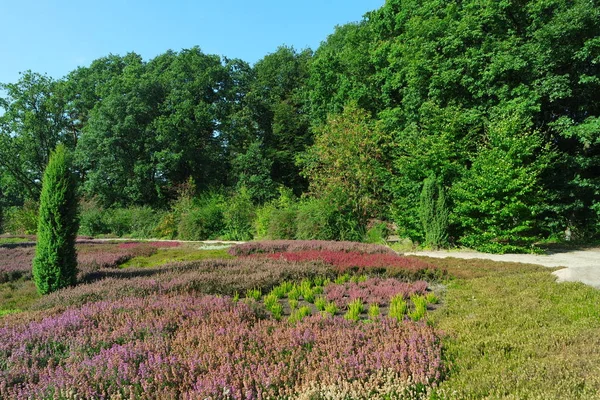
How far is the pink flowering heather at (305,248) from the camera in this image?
40.2ft

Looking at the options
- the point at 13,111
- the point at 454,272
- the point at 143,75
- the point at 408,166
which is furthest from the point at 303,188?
the point at 13,111

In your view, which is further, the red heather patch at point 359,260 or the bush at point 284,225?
the bush at point 284,225

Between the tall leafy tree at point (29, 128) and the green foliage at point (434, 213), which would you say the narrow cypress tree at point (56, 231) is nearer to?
the green foliage at point (434, 213)

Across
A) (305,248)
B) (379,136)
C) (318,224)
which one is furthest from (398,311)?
(379,136)

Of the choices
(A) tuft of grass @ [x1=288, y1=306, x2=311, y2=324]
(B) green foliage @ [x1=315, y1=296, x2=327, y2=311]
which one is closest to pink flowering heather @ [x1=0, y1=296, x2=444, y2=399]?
(A) tuft of grass @ [x1=288, y1=306, x2=311, y2=324]

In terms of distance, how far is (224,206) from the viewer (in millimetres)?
24766

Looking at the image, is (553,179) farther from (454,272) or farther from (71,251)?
(71,251)

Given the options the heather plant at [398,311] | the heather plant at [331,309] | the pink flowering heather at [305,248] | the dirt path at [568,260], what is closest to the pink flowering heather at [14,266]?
the pink flowering heather at [305,248]

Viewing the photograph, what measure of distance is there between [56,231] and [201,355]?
18.5 feet

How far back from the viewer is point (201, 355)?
3.65 m

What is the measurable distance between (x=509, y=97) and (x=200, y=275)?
15632 mm

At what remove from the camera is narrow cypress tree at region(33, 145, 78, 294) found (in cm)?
752

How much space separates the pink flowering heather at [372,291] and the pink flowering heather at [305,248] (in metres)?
4.57

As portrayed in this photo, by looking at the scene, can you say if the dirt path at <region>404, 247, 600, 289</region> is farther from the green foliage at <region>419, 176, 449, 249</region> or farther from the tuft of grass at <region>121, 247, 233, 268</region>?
the tuft of grass at <region>121, 247, 233, 268</region>
